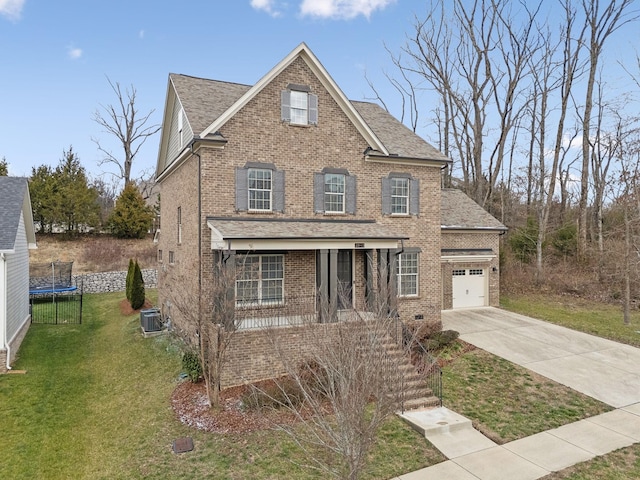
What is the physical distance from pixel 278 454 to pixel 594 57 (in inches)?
1332

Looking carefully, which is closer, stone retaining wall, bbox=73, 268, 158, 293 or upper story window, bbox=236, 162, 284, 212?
upper story window, bbox=236, 162, 284, 212

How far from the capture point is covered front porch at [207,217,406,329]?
12.0 m

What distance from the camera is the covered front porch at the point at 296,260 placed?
39.4ft

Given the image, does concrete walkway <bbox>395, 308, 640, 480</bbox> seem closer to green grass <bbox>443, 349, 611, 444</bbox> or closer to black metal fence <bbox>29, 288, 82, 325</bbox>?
green grass <bbox>443, 349, 611, 444</bbox>

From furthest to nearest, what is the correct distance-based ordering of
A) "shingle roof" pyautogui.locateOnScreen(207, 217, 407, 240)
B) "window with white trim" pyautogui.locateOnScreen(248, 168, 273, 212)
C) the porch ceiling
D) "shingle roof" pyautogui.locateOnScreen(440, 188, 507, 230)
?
"shingle roof" pyautogui.locateOnScreen(440, 188, 507, 230)
"window with white trim" pyautogui.locateOnScreen(248, 168, 273, 212)
"shingle roof" pyautogui.locateOnScreen(207, 217, 407, 240)
the porch ceiling

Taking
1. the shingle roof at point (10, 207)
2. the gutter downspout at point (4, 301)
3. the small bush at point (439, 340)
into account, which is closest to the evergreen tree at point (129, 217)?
the shingle roof at point (10, 207)

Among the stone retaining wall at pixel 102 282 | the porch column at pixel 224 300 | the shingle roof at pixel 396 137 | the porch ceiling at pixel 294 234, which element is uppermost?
the shingle roof at pixel 396 137

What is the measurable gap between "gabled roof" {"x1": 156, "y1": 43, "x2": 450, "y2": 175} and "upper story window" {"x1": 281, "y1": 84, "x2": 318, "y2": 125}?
0.68 m

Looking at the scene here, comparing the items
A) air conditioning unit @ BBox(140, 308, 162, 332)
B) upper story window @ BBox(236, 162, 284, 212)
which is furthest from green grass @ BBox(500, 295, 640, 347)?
air conditioning unit @ BBox(140, 308, 162, 332)

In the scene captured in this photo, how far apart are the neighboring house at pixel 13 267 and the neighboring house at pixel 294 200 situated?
513cm

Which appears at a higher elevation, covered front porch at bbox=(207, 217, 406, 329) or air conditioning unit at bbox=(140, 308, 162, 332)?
covered front porch at bbox=(207, 217, 406, 329)

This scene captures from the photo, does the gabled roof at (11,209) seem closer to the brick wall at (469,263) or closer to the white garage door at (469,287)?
the brick wall at (469,263)

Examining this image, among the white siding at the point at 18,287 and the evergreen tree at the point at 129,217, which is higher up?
the evergreen tree at the point at 129,217

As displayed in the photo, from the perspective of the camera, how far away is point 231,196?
43.9 feet
